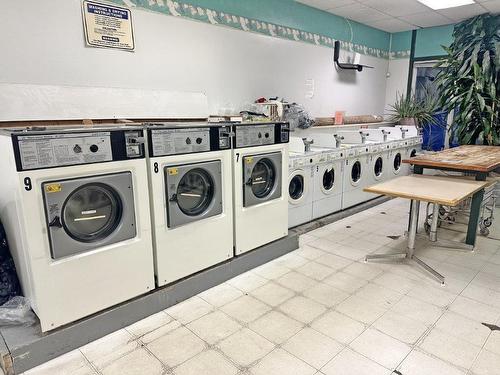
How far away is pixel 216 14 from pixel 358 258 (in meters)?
3.03

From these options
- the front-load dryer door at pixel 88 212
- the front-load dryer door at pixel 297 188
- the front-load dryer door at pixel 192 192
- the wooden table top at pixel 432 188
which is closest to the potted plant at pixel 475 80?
the wooden table top at pixel 432 188

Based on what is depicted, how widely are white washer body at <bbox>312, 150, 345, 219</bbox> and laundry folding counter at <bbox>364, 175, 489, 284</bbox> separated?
0.98 m

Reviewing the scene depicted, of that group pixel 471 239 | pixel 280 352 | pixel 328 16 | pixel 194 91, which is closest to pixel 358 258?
pixel 471 239

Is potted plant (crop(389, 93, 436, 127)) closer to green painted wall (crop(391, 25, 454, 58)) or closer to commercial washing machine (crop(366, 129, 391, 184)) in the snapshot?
green painted wall (crop(391, 25, 454, 58))

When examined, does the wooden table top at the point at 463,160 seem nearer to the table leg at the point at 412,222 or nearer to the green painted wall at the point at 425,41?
the table leg at the point at 412,222

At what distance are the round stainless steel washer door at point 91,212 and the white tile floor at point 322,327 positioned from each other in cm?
69

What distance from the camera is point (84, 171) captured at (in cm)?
196

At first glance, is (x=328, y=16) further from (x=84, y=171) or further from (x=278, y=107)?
(x=84, y=171)

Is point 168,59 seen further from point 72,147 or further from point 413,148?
point 413,148

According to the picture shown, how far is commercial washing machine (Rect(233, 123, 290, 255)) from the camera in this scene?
2.84 metres

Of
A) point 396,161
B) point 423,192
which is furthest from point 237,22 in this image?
point 396,161

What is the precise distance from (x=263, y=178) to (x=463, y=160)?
219 centimetres

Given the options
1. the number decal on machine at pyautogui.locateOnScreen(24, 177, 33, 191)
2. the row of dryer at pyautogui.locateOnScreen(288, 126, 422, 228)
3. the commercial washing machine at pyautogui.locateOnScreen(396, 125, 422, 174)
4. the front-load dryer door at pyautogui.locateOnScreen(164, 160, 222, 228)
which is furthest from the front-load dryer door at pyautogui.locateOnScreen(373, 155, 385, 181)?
the number decal on machine at pyautogui.locateOnScreen(24, 177, 33, 191)

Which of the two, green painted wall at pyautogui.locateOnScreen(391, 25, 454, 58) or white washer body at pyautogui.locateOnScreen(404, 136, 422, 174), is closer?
white washer body at pyautogui.locateOnScreen(404, 136, 422, 174)
